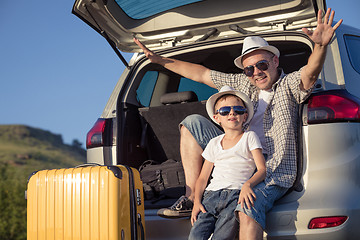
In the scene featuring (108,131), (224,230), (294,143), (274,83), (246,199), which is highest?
(274,83)

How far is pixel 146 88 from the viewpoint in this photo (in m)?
4.12

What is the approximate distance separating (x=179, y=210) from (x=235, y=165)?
0.44 metres

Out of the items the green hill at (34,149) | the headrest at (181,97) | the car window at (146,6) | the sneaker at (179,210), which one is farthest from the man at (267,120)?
the green hill at (34,149)

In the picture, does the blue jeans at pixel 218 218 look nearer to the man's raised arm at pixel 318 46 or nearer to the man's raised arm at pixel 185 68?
the man's raised arm at pixel 318 46

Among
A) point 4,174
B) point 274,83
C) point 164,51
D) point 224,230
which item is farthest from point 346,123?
point 4,174

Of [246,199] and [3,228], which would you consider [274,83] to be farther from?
[3,228]

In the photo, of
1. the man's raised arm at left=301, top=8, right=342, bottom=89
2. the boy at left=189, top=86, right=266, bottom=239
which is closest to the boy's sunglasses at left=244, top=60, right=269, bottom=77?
the boy at left=189, top=86, right=266, bottom=239

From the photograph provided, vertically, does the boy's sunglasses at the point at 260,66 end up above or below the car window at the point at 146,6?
below

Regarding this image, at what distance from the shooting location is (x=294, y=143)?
271 cm

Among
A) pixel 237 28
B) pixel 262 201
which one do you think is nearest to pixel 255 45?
pixel 237 28

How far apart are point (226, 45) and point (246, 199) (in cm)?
148

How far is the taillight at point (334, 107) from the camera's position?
2521 millimetres

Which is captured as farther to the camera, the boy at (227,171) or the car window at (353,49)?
the car window at (353,49)

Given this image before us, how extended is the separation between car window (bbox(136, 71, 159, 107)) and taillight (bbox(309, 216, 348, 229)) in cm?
197
